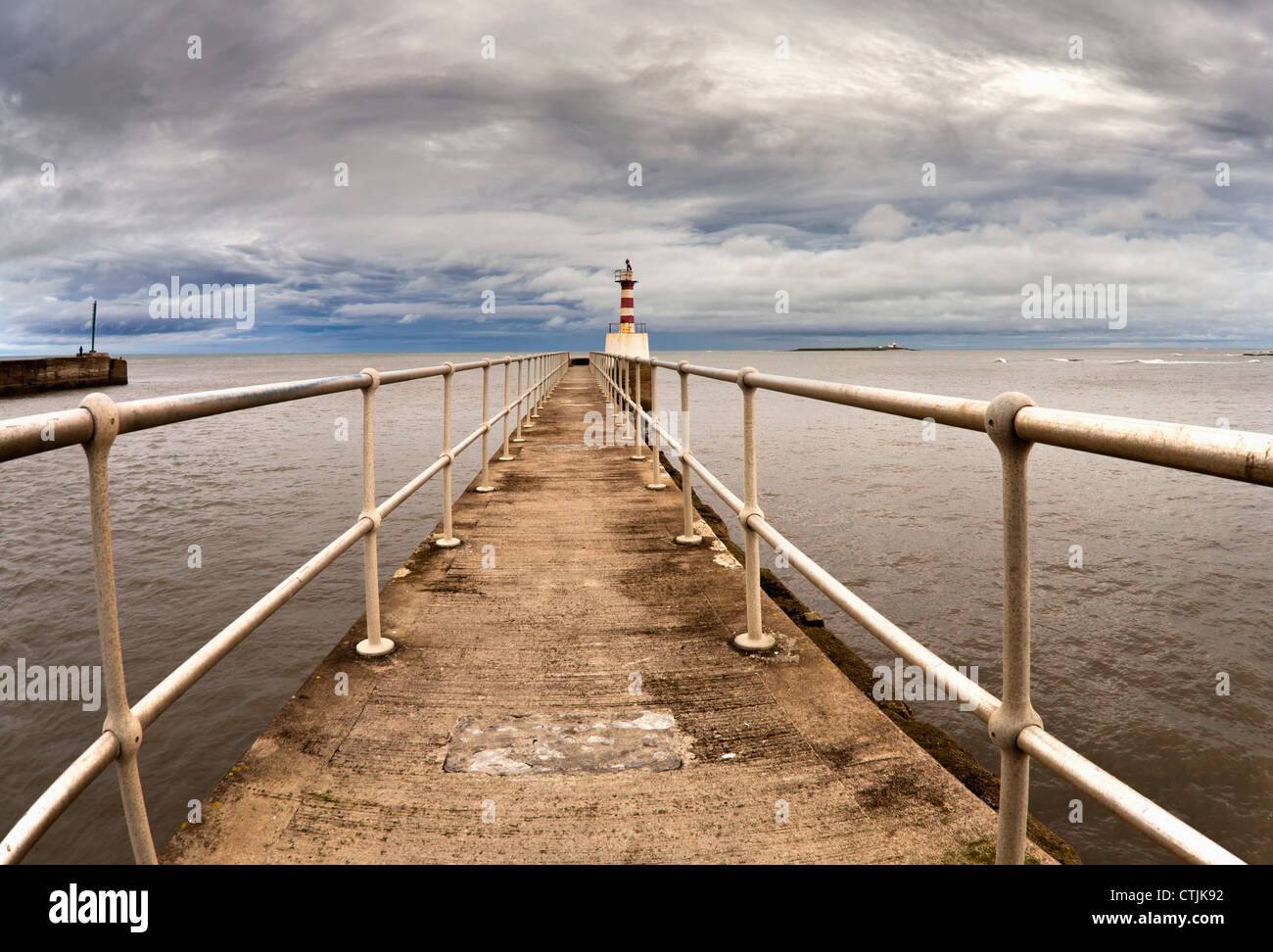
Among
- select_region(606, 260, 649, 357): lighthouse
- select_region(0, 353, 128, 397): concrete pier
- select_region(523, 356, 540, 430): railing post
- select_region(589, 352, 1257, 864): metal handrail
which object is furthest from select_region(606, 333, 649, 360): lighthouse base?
select_region(589, 352, 1257, 864): metal handrail

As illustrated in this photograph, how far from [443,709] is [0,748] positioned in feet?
11.9

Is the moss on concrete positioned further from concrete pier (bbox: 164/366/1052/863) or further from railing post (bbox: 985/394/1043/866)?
railing post (bbox: 985/394/1043/866)

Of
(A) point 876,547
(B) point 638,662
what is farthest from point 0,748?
(A) point 876,547

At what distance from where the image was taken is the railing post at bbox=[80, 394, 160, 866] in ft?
4.25

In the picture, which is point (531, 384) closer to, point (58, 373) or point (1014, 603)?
point (1014, 603)

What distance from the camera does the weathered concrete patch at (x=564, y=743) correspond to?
226cm

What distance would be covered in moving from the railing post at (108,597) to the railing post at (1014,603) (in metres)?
1.56

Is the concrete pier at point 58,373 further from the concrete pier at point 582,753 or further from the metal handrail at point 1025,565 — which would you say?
the metal handrail at point 1025,565

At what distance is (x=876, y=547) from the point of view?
944cm

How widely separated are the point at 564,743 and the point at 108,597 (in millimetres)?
1426

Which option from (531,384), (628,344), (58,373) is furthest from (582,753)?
(58,373)

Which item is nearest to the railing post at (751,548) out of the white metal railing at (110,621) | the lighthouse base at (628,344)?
the white metal railing at (110,621)

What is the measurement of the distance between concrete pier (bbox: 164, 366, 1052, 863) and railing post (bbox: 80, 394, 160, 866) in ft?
1.82

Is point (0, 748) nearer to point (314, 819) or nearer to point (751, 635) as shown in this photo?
point (314, 819)
